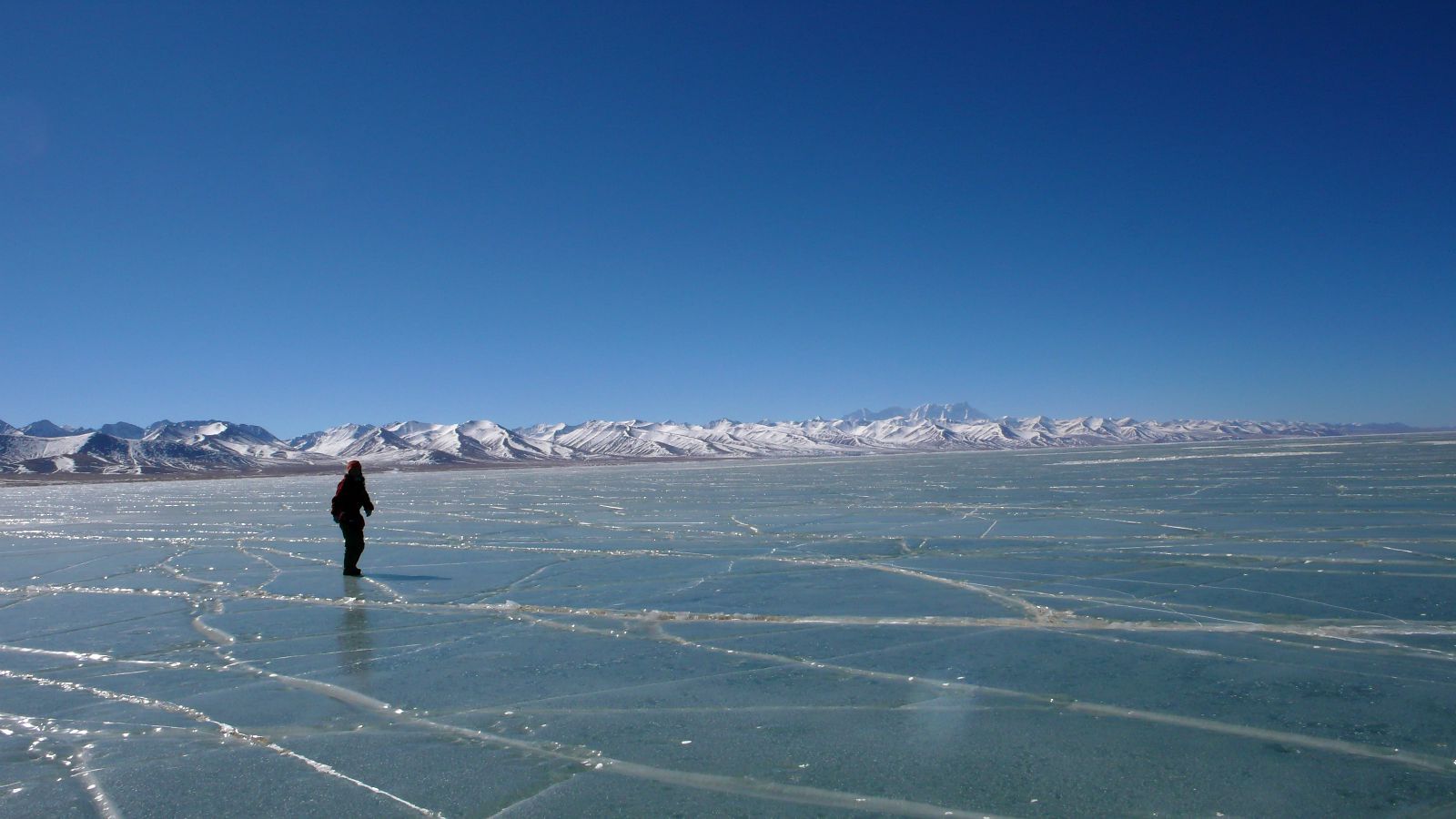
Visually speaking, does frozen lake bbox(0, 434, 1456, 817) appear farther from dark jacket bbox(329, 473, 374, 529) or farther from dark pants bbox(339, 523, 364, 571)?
dark jacket bbox(329, 473, 374, 529)

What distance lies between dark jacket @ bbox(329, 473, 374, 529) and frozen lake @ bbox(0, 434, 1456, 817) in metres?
0.77

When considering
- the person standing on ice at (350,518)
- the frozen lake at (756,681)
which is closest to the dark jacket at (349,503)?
the person standing on ice at (350,518)

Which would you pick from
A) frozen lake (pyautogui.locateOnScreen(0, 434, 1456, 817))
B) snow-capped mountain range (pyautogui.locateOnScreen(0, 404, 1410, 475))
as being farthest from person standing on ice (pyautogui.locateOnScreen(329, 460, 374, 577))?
snow-capped mountain range (pyautogui.locateOnScreen(0, 404, 1410, 475))

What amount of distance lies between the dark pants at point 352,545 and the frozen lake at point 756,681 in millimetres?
343

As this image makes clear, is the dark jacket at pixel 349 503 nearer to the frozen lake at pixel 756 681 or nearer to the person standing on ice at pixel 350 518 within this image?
the person standing on ice at pixel 350 518

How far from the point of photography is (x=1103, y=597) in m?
7.67

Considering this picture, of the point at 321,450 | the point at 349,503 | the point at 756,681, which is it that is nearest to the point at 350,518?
the point at 349,503

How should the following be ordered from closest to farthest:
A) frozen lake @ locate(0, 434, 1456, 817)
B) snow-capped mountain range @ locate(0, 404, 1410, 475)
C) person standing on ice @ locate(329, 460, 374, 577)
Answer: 1. frozen lake @ locate(0, 434, 1456, 817)
2. person standing on ice @ locate(329, 460, 374, 577)
3. snow-capped mountain range @ locate(0, 404, 1410, 475)

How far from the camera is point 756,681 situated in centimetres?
532

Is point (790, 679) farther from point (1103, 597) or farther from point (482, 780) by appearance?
point (1103, 597)

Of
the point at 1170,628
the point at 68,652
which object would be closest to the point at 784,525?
the point at 1170,628

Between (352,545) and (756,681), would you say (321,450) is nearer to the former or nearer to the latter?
(352,545)

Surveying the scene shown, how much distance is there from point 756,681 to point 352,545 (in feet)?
22.0

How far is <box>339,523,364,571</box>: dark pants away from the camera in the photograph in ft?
32.7
